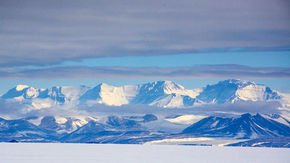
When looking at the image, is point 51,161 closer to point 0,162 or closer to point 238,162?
point 0,162

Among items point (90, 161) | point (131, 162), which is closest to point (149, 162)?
point (131, 162)

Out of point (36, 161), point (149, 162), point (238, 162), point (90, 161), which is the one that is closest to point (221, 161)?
point (238, 162)

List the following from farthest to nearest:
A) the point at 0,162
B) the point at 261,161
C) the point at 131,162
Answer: the point at 261,161 < the point at 131,162 < the point at 0,162

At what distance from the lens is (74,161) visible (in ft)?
160

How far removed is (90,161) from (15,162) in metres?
5.84

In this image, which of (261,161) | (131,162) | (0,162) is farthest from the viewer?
(261,161)

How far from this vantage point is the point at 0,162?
45125 millimetres

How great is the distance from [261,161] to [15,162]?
16.8 meters

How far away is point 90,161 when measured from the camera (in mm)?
50062

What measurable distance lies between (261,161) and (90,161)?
1173cm

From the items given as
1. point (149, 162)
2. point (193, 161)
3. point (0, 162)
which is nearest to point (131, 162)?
point (149, 162)

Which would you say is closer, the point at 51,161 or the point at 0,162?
the point at 0,162

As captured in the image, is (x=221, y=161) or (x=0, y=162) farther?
(x=221, y=161)

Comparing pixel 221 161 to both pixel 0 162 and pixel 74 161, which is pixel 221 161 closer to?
pixel 74 161
